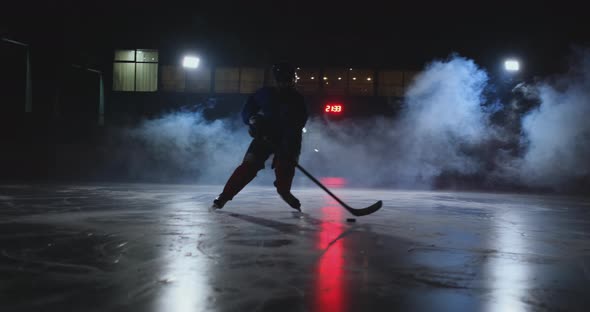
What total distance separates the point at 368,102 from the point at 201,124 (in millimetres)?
7983

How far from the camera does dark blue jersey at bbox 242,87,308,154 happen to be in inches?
224

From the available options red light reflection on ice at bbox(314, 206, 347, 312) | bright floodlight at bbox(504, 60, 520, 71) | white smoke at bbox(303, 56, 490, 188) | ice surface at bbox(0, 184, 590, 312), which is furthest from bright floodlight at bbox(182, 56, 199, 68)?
red light reflection on ice at bbox(314, 206, 347, 312)

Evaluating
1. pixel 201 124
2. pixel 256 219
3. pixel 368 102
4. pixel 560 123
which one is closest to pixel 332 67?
pixel 368 102

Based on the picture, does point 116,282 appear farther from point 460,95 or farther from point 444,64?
point 444,64

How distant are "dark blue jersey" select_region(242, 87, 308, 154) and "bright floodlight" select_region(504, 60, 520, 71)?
57.1 ft

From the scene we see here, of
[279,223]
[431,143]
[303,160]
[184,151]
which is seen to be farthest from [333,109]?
[279,223]

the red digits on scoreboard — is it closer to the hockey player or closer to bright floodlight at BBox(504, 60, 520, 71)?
bright floodlight at BBox(504, 60, 520, 71)

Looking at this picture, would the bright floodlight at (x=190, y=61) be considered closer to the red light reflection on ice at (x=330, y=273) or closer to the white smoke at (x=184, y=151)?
the white smoke at (x=184, y=151)

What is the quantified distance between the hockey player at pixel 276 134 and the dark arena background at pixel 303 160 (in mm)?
363

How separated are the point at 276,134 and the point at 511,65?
17959 mm

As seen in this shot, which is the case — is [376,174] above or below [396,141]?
below

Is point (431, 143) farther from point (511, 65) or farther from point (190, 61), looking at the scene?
point (190, 61)

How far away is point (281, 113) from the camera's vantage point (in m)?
5.73

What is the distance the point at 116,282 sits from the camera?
7.34 feet
